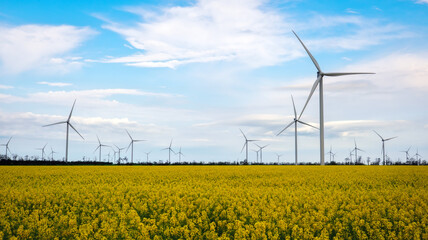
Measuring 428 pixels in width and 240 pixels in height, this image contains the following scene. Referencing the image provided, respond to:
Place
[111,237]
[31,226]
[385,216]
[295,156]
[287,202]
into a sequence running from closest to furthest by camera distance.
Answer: [111,237] < [31,226] < [385,216] < [287,202] < [295,156]

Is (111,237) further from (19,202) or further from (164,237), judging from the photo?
(19,202)

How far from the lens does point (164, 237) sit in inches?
392

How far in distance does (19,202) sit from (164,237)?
816 centimetres

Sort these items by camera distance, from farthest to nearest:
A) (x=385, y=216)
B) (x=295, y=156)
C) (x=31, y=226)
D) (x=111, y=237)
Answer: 1. (x=295, y=156)
2. (x=385, y=216)
3. (x=31, y=226)
4. (x=111, y=237)

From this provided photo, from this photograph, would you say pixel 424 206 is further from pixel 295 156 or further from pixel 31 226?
pixel 295 156

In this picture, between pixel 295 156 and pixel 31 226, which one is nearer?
pixel 31 226

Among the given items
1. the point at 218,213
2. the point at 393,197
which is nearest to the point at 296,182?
the point at 393,197

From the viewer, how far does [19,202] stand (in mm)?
15203

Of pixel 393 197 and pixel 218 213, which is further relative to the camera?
pixel 393 197

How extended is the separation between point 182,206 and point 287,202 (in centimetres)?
359

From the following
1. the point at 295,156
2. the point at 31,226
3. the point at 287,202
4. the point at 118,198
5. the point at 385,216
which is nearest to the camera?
the point at 31,226

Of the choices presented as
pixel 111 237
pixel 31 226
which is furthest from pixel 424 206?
pixel 31 226

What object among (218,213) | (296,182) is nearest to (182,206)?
(218,213)

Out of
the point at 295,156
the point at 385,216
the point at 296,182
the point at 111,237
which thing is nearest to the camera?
the point at 111,237
